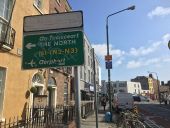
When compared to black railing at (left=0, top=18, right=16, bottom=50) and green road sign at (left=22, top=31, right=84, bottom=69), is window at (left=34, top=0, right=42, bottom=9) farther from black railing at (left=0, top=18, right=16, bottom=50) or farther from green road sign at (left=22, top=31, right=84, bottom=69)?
green road sign at (left=22, top=31, right=84, bottom=69)

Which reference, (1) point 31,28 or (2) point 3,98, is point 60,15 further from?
(2) point 3,98

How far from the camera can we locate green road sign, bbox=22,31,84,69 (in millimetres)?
4629

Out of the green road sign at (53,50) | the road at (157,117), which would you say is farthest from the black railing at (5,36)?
the road at (157,117)

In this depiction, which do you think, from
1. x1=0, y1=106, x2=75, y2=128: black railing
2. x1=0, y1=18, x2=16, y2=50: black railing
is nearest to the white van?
x1=0, y1=106, x2=75, y2=128: black railing

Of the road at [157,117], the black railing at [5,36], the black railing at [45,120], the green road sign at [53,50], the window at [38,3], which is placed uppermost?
the window at [38,3]

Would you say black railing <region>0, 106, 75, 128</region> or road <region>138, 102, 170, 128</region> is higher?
black railing <region>0, 106, 75, 128</region>

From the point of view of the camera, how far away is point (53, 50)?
15.7 ft

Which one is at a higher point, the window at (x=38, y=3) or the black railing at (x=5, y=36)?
the window at (x=38, y=3)

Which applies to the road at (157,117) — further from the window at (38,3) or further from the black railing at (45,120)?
the window at (38,3)

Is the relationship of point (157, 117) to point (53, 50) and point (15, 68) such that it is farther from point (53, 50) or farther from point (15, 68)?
point (53, 50)

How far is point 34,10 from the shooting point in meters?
16.1

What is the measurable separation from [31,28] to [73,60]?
3.38 ft

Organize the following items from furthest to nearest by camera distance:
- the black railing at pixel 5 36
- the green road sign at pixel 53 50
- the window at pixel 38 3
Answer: the window at pixel 38 3 → the black railing at pixel 5 36 → the green road sign at pixel 53 50

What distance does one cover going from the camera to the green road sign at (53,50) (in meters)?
4.63
